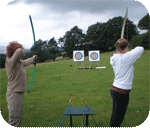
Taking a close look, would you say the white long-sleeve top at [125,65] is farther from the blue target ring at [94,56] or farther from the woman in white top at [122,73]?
the blue target ring at [94,56]

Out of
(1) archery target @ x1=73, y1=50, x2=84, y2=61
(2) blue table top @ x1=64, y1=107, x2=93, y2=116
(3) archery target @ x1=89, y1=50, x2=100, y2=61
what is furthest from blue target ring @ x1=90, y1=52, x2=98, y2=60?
(2) blue table top @ x1=64, y1=107, x2=93, y2=116

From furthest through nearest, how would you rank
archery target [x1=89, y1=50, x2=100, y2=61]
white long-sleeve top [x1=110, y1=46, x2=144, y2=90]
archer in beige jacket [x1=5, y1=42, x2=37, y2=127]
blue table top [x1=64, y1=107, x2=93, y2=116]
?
archery target [x1=89, y1=50, x2=100, y2=61]
blue table top [x1=64, y1=107, x2=93, y2=116]
archer in beige jacket [x1=5, y1=42, x2=37, y2=127]
white long-sleeve top [x1=110, y1=46, x2=144, y2=90]

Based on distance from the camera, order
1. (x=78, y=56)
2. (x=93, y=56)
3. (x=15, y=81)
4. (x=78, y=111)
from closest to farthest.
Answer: (x=15, y=81), (x=78, y=111), (x=93, y=56), (x=78, y=56)

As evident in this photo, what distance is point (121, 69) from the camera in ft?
4.88

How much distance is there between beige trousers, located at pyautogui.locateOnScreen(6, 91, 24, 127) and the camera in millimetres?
1693

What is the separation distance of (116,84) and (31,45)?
1585mm

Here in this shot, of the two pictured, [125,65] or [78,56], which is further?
[78,56]

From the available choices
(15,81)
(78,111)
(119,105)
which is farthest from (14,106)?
(119,105)

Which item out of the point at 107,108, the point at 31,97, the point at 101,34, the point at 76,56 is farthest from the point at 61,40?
the point at 76,56

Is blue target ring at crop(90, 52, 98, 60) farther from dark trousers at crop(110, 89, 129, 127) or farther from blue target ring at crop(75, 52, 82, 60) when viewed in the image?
dark trousers at crop(110, 89, 129, 127)

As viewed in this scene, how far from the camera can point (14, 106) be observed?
1.70 metres

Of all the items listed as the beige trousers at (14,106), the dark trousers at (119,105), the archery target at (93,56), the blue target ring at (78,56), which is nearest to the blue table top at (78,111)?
the dark trousers at (119,105)

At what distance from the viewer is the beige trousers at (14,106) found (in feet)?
5.56

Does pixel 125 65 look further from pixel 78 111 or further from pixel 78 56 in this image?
pixel 78 56
